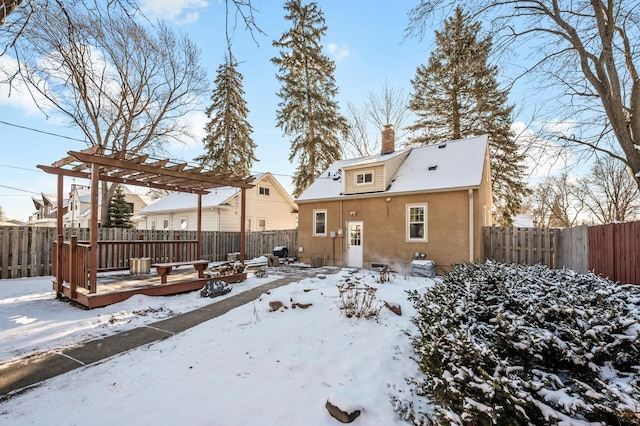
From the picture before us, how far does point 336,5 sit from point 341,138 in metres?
18.2

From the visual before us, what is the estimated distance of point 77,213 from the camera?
29.1m

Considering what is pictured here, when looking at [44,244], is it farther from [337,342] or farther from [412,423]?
[412,423]

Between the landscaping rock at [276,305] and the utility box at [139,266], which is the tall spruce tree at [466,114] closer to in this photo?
the landscaping rock at [276,305]

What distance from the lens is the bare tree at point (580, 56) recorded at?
23.0ft

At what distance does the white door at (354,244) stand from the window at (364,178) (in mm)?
1685

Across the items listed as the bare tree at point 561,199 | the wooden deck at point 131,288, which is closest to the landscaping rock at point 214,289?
the wooden deck at point 131,288

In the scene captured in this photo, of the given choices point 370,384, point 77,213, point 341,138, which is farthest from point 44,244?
point 77,213

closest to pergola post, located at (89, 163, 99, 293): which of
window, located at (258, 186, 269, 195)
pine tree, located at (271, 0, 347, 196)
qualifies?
window, located at (258, 186, 269, 195)

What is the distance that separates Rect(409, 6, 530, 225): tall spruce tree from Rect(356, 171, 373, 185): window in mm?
9156

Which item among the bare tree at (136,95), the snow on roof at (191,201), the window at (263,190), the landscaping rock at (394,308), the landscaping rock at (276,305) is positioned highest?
the bare tree at (136,95)

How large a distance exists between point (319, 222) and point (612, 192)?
2082cm

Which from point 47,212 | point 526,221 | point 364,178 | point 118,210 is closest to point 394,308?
point 364,178

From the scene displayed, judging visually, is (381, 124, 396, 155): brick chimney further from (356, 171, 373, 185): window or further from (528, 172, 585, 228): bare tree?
(528, 172, 585, 228): bare tree

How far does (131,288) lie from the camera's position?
6.44 meters
